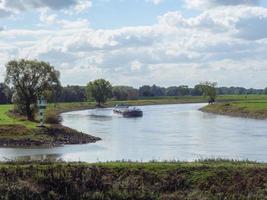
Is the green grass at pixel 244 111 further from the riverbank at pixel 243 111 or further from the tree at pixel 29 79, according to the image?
the tree at pixel 29 79

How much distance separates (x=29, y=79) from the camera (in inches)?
2494

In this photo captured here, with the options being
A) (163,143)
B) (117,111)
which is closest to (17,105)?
(163,143)

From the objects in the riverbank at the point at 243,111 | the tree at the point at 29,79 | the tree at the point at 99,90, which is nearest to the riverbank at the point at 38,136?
the tree at the point at 29,79

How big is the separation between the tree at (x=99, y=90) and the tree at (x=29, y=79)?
98549mm

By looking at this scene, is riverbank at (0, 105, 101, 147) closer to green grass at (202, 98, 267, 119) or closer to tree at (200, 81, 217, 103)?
green grass at (202, 98, 267, 119)

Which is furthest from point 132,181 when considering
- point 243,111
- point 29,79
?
point 243,111

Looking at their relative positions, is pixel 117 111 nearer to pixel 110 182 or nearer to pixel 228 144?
pixel 228 144

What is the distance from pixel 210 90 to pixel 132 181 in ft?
511

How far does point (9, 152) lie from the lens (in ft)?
131

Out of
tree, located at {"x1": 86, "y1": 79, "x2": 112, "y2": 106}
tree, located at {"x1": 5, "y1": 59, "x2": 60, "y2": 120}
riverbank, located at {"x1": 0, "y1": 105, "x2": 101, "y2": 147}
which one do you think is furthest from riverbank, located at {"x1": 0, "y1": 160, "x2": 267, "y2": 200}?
tree, located at {"x1": 86, "y1": 79, "x2": 112, "y2": 106}

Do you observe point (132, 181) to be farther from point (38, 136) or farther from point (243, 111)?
point (243, 111)

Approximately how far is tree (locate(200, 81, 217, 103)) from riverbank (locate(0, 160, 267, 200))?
153 m

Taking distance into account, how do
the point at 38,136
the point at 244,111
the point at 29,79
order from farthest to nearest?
the point at 244,111 → the point at 29,79 → the point at 38,136

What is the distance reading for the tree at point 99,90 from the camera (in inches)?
6454
